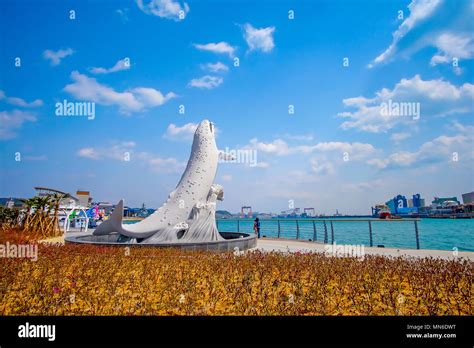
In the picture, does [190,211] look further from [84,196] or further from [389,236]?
[84,196]

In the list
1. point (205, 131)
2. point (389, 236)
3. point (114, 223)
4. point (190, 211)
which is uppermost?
point (205, 131)

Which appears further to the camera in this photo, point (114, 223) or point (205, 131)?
point (205, 131)

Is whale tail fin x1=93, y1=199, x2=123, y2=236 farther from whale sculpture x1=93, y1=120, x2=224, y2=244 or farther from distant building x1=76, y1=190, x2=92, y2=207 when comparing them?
distant building x1=76, y1=190, x2=92, y2=207

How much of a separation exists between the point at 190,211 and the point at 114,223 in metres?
3.06

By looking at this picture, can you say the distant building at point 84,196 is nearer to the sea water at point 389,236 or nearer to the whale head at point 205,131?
the sea water at point 389,236

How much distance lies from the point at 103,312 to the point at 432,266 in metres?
7.28

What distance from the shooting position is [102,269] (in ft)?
24.2

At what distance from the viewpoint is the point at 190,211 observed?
13.4 m

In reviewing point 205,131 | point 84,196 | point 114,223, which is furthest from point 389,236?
point 84,196

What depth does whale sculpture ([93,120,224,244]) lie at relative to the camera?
12609 mm

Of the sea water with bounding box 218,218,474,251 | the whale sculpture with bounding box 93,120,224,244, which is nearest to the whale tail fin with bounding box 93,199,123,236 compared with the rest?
the whale sculpture with bounding box 93,120,224,244
